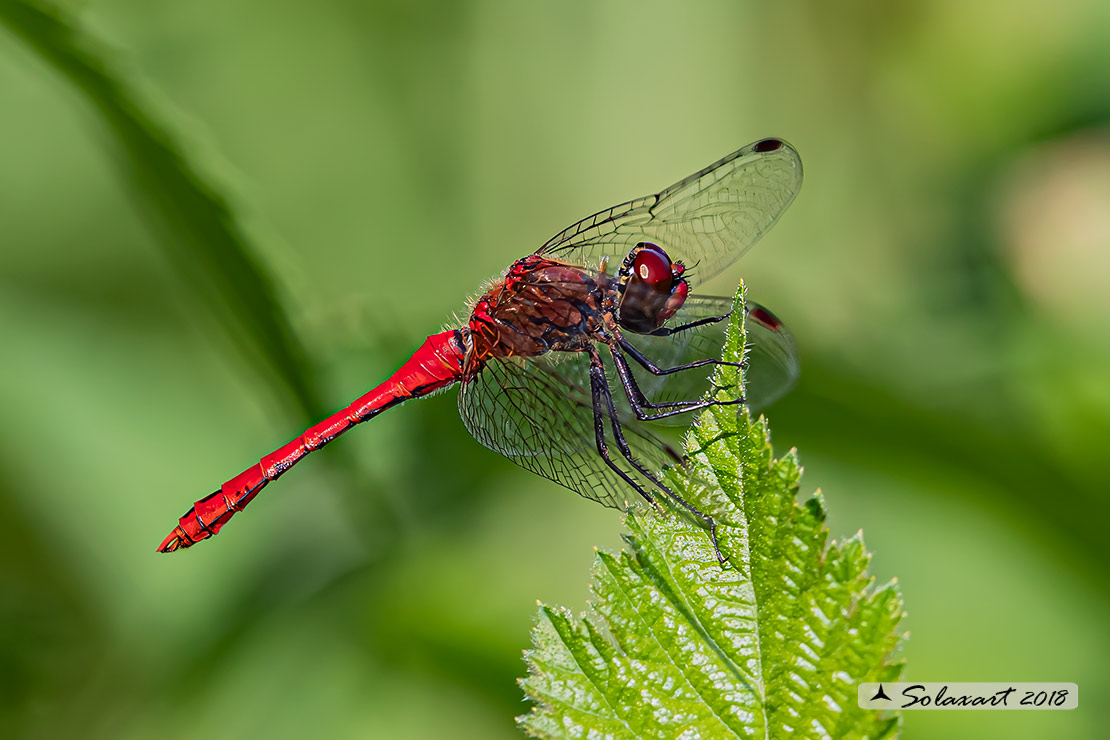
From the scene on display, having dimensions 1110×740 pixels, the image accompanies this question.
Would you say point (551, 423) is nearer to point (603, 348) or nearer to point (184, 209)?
point (603, 348)

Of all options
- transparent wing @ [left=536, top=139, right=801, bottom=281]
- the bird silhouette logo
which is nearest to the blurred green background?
transparent wing @ [left=536, top=139, right=801, bottom=281]

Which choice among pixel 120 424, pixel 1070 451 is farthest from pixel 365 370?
pixel 1070 451

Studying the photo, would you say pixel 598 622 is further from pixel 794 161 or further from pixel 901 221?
pixel 901 221

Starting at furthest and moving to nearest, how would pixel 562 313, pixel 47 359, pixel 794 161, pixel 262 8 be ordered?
1. pixel 262 8
2. pixel 47 359
3. pixel 794 161
4. pixel 562 313

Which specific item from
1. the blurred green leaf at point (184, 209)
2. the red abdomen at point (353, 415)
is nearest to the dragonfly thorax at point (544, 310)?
the red abdomen at point (353, 415)

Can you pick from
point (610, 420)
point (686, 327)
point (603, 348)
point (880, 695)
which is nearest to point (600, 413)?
point (610, 420)

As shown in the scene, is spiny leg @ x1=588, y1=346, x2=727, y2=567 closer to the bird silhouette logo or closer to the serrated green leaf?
the serrated green leaf
